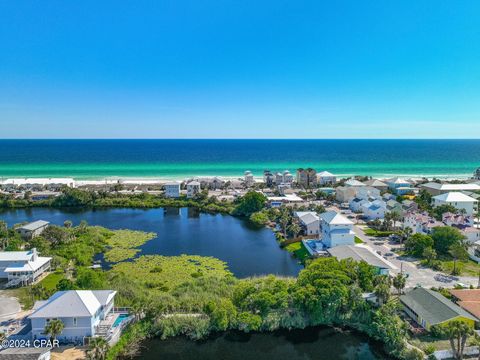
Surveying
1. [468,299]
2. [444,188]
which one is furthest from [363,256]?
[444,188]

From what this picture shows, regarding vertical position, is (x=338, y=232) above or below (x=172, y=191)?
below

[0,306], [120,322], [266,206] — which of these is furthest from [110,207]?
[120,322]

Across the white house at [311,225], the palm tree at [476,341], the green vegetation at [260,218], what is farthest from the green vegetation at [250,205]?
the palm tree at [476,341]

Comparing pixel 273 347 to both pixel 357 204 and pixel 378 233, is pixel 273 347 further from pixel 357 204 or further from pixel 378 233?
pixel 357 204

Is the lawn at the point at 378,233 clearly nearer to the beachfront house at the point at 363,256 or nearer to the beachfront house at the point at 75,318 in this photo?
the beachfront house at the point at 363,256

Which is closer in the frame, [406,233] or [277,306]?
[277,306]

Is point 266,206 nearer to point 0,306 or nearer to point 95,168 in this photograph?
point 0,306
